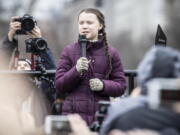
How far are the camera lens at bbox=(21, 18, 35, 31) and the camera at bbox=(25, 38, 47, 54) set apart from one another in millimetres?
149

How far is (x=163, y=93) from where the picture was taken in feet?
16.2

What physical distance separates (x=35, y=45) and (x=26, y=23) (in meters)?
0.25

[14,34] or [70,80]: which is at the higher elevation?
[14,34]

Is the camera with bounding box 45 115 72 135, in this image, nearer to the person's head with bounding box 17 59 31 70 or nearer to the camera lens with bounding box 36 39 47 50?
the camera lens with bounding box 36 39 47 50

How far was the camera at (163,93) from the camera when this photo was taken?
489 centimetres

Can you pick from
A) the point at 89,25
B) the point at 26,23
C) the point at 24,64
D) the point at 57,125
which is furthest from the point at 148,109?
the point at 24,64

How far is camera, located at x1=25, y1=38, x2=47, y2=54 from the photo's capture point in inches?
305

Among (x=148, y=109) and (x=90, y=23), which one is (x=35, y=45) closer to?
(x=90, y=23)

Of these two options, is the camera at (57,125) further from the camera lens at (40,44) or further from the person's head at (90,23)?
the camera lens at (40,44)

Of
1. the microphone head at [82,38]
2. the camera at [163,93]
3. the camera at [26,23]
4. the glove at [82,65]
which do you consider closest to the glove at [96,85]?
the glove at [82,65]

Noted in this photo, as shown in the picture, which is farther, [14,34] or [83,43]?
[14,34]

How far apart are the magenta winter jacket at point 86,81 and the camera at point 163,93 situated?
2.24 metres

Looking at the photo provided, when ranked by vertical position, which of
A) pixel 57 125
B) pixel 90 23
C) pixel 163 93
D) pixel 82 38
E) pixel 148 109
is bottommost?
pixel 57 125

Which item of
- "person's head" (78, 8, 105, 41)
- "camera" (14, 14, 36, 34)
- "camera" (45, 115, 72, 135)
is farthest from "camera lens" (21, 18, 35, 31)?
"camera" (45, 115, 72, 135)
